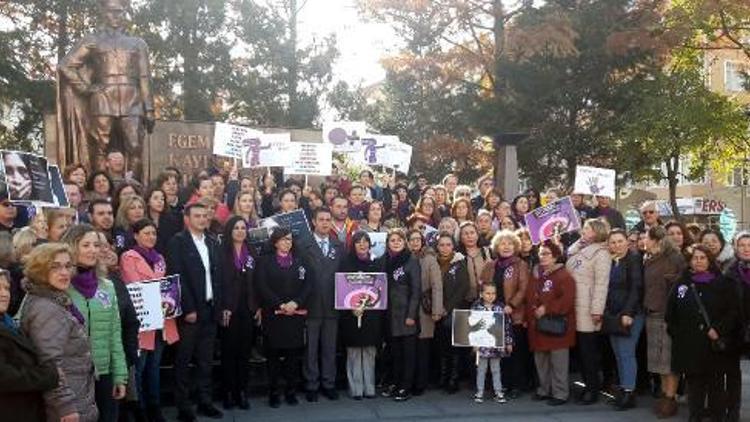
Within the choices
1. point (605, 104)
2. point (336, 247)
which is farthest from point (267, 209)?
point (605, 104)

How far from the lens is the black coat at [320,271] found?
876cm

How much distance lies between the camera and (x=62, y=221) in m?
6.70

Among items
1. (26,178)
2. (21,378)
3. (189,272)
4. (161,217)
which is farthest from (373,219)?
(21,378)

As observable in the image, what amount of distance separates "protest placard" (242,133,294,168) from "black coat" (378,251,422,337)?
13.7 feet

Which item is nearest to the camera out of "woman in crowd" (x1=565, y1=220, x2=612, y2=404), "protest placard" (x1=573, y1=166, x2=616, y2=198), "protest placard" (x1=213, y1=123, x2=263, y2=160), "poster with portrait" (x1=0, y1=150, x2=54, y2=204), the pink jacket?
"poster with portrait" (x1=0, y1=150, x2=54, y2=204)

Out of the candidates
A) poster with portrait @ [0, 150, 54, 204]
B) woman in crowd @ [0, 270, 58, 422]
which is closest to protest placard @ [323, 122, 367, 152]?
poster with portrait @ [0, 150, 54, 204]

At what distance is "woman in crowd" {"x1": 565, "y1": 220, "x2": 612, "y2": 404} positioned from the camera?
28.6 ft

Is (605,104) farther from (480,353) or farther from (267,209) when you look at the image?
(480,353)

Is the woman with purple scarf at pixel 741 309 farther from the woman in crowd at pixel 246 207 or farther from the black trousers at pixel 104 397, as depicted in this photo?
the black trousers at pixel 104 397

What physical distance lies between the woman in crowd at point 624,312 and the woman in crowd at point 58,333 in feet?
18.1

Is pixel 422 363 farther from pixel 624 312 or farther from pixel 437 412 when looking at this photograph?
pixel 624 312

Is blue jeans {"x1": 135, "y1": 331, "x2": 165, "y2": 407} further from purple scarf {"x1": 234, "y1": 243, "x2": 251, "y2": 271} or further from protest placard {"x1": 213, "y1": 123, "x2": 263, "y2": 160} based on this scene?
protest placard {"x1": 213, "y1": 123, "x2": 263, "y2": 160}

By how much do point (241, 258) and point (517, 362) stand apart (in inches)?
130

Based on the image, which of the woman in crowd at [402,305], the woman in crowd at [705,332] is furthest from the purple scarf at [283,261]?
A: the woman in crowd at [705,332]
